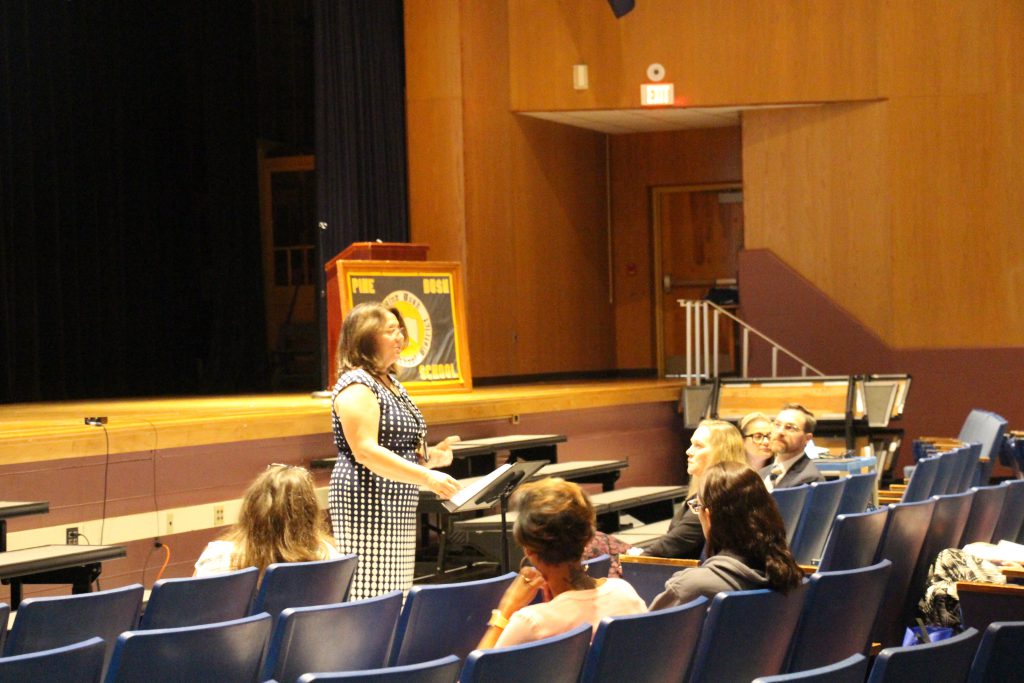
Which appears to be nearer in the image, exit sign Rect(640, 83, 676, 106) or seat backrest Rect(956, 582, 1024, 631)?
seat backrest Rect(956, 582, 1024, 631)

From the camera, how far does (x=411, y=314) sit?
8078mm

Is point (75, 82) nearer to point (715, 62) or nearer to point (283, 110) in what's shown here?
point (283, 110)

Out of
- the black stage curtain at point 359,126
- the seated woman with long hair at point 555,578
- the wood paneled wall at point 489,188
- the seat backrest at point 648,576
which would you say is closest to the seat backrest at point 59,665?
the seated woman with long hair at point 555,578

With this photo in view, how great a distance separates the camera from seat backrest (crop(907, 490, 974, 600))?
14.3 feet

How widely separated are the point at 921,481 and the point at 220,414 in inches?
134

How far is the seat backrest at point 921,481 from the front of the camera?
552cm

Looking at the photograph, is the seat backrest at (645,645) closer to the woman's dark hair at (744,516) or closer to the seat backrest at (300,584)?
the woman's dark hair at (744,516)

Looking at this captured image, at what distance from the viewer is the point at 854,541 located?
405 cm

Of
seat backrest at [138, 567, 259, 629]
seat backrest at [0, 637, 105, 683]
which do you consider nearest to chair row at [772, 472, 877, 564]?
seat backrest at [138, 567, 259, 629]

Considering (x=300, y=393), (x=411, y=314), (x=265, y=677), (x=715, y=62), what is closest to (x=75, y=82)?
(x=300, y=393)

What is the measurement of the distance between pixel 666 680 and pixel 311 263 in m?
9.10

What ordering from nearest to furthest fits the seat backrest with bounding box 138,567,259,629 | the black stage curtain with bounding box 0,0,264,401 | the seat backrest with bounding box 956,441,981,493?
the seat backrest with bounding box 138,567,259,629 < the seat backrest with bounding box 956,441,981,493 < the black stage curtain with bounding box 0,0,264,401

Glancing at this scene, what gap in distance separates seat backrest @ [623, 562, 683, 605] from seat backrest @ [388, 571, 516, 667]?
4.06 feet

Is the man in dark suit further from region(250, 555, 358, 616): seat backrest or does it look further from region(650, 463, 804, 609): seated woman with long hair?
region(250, 555, 358, 616): seat backrest
